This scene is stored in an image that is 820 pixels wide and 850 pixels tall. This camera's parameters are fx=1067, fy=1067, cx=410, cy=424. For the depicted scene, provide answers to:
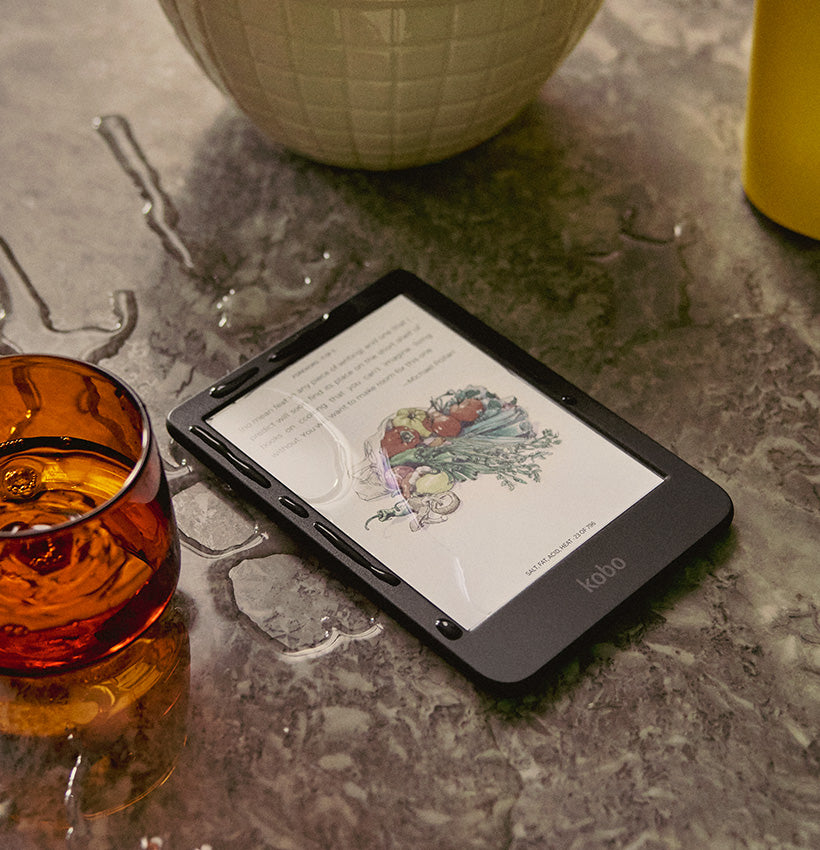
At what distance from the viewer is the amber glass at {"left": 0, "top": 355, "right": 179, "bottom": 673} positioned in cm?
44

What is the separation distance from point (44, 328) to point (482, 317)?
26 cm

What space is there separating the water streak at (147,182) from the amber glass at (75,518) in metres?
0.20

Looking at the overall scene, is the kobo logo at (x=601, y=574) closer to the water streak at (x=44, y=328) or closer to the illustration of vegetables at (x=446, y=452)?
the illustration of vegetables at (x=446, y=452)

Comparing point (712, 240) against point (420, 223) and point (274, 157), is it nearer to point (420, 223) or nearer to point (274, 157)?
point (420, 223)

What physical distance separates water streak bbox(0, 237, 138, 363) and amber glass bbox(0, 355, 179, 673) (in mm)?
124

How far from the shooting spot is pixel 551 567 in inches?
20.5

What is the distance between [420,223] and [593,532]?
0.27 meters

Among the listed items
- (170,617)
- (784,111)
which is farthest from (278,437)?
(784,111)

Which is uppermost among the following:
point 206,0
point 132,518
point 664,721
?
point 206,0

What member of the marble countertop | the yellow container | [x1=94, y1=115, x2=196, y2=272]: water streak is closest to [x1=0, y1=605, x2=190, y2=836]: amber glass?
the marble countertop

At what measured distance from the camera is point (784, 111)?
2.15ft

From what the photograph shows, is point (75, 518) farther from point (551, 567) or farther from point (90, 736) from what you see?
point (551, 567)

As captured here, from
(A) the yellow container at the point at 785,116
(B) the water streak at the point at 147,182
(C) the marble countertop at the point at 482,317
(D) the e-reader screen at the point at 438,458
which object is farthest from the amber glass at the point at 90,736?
(A) the yellow container at the point at 785,116

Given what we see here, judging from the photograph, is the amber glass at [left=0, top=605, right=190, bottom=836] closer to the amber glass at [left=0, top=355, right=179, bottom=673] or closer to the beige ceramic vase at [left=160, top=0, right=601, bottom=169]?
the amber glass at [left=0, top=355, right=179, bottom=673]
